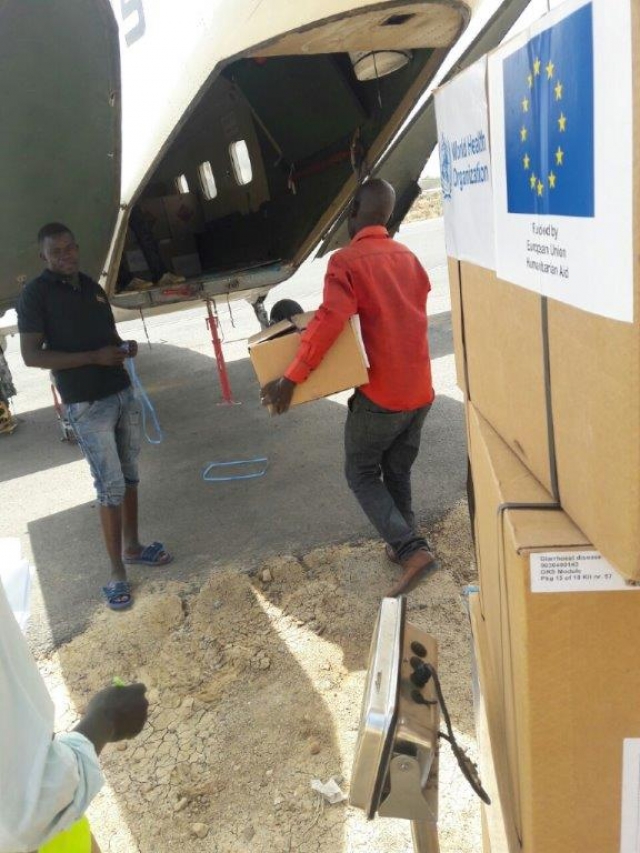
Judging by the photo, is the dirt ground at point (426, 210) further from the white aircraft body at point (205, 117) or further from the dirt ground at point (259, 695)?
the dirt ground at point (259, 695)

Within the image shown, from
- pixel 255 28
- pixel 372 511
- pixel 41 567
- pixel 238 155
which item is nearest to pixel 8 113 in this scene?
pixel 255 28

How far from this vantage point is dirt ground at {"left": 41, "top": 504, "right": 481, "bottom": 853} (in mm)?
2354

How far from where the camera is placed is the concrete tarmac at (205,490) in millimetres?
4156

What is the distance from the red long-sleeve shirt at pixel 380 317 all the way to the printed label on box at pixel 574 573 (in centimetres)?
216

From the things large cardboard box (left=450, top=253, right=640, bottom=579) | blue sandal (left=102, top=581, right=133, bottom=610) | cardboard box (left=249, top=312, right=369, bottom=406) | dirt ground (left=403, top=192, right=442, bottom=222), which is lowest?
blue sandal (left=102, top=581, right=133, bottom=610)

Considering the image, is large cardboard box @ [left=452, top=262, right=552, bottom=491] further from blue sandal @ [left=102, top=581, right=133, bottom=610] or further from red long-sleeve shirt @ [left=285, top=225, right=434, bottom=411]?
blue sandal @ [left=102, top=581, right=133, bottom=610]

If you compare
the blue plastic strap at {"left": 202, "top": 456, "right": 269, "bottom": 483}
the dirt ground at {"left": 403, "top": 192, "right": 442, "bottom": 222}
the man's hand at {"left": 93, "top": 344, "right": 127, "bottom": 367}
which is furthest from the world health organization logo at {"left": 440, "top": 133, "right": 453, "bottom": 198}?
the dirt ground at {"left": 403, "top": 192, "right": 442, "bottom": 222}

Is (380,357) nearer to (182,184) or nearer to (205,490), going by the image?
(205,490)

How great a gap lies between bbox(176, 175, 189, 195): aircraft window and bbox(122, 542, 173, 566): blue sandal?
537cm

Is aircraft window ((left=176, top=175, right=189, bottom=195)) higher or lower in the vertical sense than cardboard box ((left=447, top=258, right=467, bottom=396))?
higher

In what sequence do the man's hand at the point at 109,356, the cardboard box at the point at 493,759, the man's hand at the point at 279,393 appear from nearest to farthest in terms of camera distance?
the cardboard box at the point at 493,759 < the man's hand at the point at 279,393 < the man's hand at the point at 109,356

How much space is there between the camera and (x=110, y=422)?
3816 millimetres

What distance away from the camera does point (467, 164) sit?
1456 mm

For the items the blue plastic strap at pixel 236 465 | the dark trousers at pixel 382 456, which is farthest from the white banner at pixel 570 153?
the blue plastic strap at pixel 236 465
